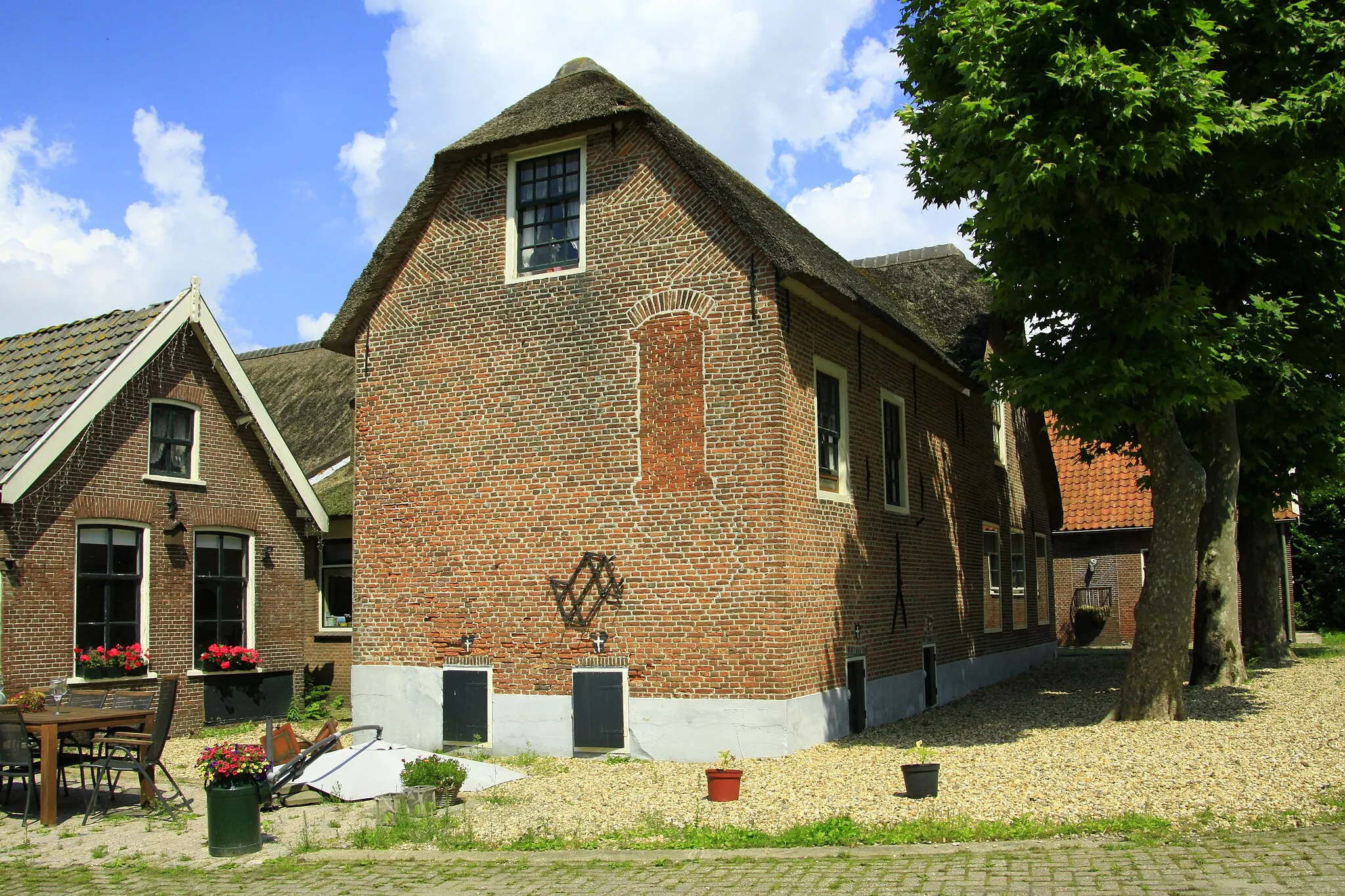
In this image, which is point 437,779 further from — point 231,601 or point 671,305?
point 231,601

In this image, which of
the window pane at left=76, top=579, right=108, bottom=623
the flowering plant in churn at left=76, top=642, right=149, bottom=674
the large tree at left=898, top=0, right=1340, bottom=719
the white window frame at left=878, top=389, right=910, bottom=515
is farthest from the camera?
the white window frame at left=878, top=389, right=910, bottom=515

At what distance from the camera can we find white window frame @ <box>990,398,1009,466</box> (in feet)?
68.1

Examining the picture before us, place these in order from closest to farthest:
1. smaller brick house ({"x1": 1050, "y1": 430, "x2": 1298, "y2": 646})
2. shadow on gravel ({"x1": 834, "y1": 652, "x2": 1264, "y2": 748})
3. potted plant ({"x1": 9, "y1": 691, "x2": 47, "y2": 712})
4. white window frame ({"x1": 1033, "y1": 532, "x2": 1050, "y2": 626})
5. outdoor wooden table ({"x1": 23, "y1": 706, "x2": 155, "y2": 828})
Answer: outdoor wooden table ({"x1": 23, "y1": 706, "x2": 155, "y2": 828})
potted plant ({"x1": 9, "y1": 691, "x2": 47, "y2": 712})
shadow on gravel ({"x1": 834, "y1": 652, "x2": 1264, "y2": 748})
white window frame ({"x1": 1033, "y1": 532, "x2": 1050, "y2": 626})
smaller brick house ({"x1": 1050, "y1": 430, "x2": 1298, "y2": 646})

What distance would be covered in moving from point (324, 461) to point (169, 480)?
15.8 ft

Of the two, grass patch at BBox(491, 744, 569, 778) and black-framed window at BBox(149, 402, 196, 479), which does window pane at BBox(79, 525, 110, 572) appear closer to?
black-framed window at BBox(149, 402, 196, 479)

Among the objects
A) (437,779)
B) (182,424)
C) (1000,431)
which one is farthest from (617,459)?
(1000,431)

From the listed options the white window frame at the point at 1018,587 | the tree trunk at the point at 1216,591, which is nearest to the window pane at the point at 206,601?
the white window frame at the point at 1018,587

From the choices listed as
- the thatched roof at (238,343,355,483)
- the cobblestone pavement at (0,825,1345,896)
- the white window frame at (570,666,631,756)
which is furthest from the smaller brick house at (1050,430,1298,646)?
the cobblestone pavement at (0,825,1345,896)

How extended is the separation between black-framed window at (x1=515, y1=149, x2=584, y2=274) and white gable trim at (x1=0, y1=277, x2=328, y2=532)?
5.96 m

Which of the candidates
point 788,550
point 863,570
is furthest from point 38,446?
point 863,570

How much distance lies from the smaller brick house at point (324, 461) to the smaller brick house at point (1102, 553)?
17.3 metres

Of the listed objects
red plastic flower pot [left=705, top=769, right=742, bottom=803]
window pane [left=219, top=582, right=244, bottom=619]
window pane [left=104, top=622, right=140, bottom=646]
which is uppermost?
window pane [left=219, top=582, right=244, bottom=619]

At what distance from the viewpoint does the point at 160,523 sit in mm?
16203

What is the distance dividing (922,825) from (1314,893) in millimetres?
2724
